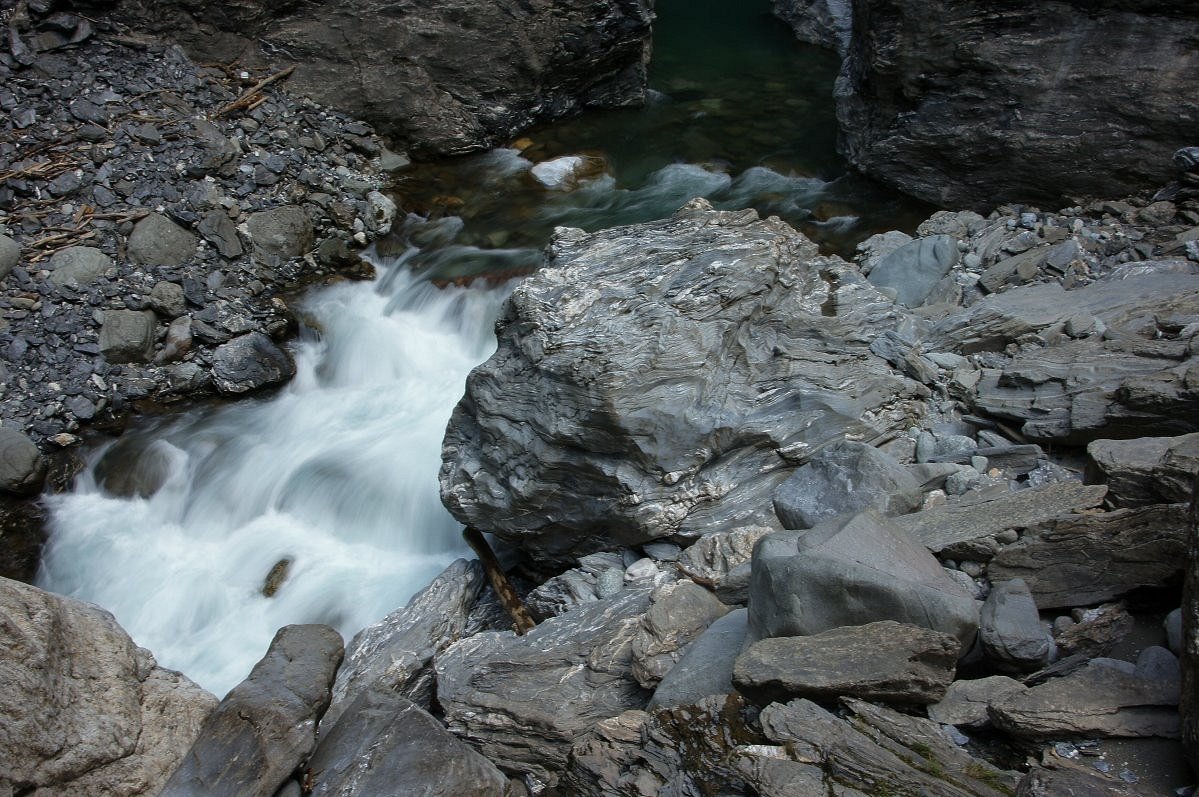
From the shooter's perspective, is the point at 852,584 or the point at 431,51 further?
the point at 431,51

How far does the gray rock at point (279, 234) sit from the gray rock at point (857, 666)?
25.1 feet

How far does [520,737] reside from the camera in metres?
4.84

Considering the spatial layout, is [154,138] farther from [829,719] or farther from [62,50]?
[829,719]

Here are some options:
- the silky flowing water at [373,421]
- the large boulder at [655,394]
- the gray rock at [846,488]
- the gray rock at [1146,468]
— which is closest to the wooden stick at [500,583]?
the large boulder at [655,394]

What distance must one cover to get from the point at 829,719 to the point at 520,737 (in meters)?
1.92

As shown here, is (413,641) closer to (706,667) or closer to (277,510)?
(277,510)

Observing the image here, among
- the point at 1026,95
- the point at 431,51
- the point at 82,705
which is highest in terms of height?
the point at 431,51

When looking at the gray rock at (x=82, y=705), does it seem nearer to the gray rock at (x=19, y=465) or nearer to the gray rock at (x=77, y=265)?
the gray rock at (x=19, y=465)

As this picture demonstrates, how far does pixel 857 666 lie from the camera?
366 cm

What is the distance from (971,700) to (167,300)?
8.04 meters

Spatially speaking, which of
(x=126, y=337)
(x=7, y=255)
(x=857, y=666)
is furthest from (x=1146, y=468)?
(x=7, y=255)

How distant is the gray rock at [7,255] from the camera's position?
8617 millimetres

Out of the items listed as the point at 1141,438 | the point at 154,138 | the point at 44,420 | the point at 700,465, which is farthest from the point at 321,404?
the point at 1141,438

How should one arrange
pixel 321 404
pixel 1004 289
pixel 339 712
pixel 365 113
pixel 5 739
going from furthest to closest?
pixel 365 113 < pixel 321 404 < pixel 1004 289 < pixel 339 712 < pixel 5 739
